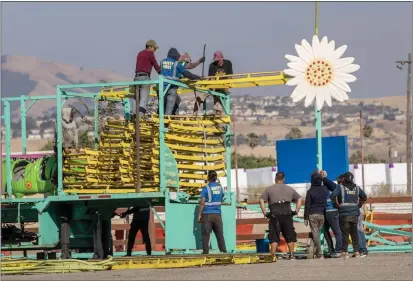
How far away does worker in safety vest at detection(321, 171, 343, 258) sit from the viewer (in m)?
24.5

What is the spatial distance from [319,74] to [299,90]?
498 millimetres

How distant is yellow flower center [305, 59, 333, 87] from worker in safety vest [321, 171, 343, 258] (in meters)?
1.70

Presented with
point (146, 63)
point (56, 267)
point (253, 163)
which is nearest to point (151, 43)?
point (146, 63)

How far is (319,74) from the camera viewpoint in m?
24.3

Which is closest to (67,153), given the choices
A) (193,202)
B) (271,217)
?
(193,202)

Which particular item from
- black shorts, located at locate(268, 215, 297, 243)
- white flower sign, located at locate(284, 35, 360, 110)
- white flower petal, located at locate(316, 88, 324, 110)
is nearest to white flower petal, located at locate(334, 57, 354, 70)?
white flower sign, located at locate(284, 35, 360, 110)

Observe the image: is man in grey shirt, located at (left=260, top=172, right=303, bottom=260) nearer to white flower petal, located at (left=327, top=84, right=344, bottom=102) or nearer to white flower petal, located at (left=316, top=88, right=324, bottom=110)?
white flower petal, located at (left=316, top=88, right=324, bottom=110)

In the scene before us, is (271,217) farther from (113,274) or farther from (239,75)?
(113,274)

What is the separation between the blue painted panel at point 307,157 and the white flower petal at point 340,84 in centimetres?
162

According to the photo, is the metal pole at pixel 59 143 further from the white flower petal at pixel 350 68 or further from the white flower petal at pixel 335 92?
the white flower petal at pixel 350 68

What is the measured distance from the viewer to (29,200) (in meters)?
24.7

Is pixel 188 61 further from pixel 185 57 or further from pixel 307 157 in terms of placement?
pixel 307 157

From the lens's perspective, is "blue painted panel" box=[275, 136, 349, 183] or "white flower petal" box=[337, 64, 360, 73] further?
"blue painted panel" box=[275, 136, 349, 183]

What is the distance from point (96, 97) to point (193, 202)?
10.1 feet
